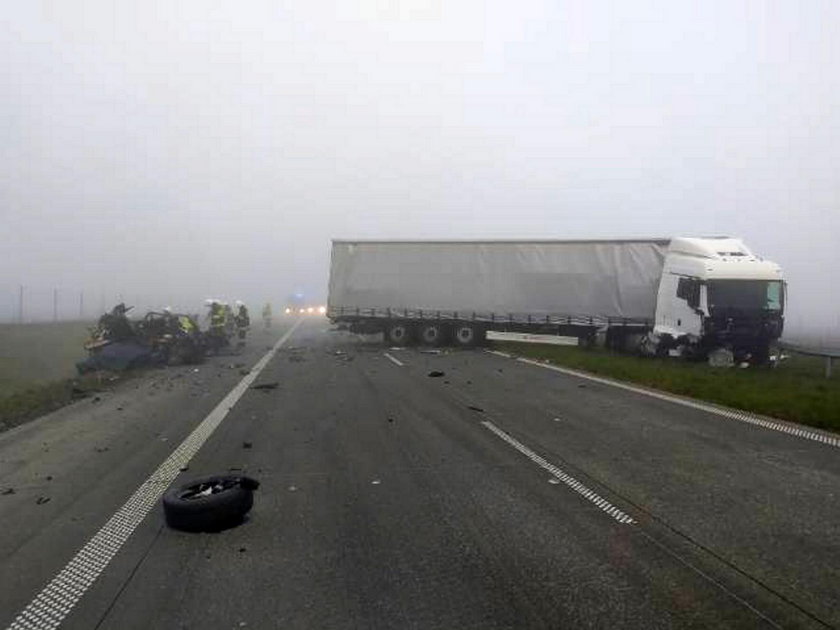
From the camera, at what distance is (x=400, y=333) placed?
30031 millimetres

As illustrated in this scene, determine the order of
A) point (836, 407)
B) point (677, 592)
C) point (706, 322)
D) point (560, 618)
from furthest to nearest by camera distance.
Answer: point (706, 322)
point (836, 407)
point (677, 592)
point (560, 618)

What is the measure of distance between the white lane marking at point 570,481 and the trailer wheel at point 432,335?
19890mm

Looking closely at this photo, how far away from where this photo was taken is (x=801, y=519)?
5.51 metres

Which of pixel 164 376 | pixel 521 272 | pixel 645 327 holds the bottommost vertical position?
pixel 164 376

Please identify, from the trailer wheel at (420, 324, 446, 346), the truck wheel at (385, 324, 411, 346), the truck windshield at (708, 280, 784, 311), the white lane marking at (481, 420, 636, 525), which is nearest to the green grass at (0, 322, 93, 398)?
the truck wheel at (385, 324, 411, 346)

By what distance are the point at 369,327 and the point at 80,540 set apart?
82.1 feet

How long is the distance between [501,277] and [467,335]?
2794mm

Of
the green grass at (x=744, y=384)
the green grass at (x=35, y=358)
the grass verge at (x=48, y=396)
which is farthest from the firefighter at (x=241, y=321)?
the green grass at (x=744, y=384)

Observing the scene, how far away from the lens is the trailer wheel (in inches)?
1163

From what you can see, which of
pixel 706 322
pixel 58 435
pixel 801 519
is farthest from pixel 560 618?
pixel 706 322

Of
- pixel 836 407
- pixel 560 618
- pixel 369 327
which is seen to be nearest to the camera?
pixel 560 618

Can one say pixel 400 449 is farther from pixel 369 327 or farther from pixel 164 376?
pixel 369 327

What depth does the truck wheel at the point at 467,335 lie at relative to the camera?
29.1m

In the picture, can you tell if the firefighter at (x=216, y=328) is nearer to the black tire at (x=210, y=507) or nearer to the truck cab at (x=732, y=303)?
the truck cab at (x=732, y=303)
